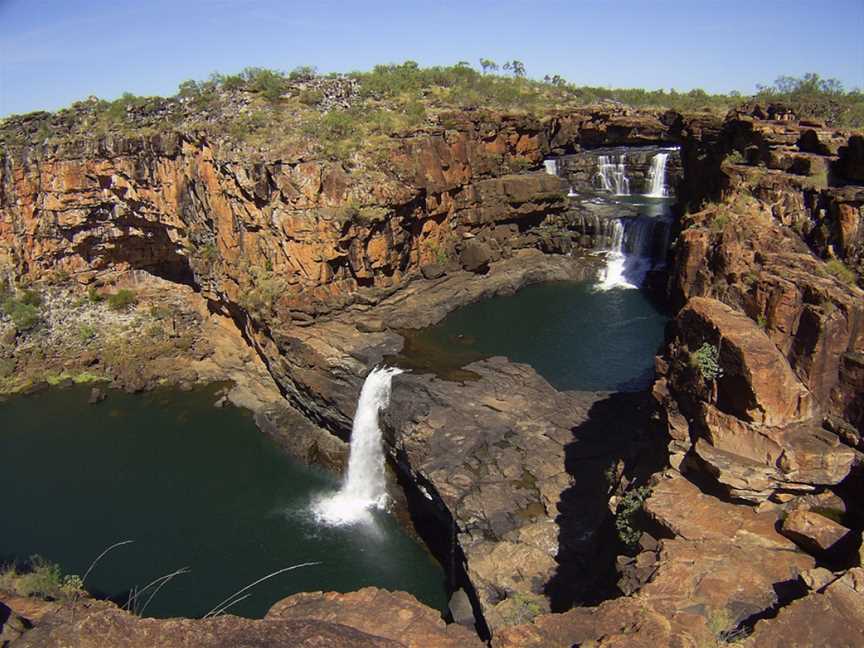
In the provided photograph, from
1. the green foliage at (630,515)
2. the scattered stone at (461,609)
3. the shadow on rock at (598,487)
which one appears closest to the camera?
the green foliage at (630,515)

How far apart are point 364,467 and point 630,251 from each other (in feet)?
83.6

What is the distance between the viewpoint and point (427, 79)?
4856 cm

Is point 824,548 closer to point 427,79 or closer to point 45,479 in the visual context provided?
point 45,479

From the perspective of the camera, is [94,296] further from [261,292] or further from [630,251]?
[630,251]

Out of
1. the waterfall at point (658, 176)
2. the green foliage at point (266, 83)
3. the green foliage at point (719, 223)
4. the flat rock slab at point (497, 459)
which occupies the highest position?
the green foliage at point (266, 83)

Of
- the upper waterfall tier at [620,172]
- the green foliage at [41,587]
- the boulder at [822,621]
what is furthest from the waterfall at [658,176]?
the green foliage at [41,587]

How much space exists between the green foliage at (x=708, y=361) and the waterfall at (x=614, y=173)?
36.2 m

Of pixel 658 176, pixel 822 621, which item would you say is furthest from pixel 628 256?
pixel 822 621

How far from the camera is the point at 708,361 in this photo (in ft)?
50.8

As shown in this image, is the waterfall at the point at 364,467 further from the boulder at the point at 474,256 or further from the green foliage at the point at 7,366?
the green foliage at the point at 7,366

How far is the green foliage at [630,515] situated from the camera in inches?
604

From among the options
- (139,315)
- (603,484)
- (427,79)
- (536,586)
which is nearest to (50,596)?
(536,586)

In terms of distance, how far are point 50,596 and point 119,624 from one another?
8.04m

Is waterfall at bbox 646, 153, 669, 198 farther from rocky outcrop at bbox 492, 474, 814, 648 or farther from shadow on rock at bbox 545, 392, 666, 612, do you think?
rocky outcrop at bbox 492, 474, 814, 648
